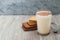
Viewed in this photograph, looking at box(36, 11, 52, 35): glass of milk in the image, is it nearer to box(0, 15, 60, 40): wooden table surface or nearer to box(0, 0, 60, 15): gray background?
box(0, 15, 60, 40): wooden table surface

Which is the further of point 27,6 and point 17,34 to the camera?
point 27,6

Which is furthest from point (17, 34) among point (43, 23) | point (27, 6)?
point (27, 6)

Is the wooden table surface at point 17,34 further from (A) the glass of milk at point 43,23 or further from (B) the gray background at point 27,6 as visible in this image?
(B) the gray background at point 27,6

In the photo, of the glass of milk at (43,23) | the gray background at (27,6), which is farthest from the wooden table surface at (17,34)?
the gray background at (27,6)

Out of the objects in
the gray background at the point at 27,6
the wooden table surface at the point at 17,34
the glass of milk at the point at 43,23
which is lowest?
the wooden table surface at the point at 17,34

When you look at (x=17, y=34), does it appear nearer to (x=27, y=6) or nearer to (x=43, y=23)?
(x=43, y=23)

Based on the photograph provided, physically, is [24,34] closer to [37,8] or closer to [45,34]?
[45,34]

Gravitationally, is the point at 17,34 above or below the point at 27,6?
below

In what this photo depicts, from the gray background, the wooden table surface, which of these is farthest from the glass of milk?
the gray background

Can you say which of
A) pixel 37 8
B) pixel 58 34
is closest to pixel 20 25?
pixel 58 34
